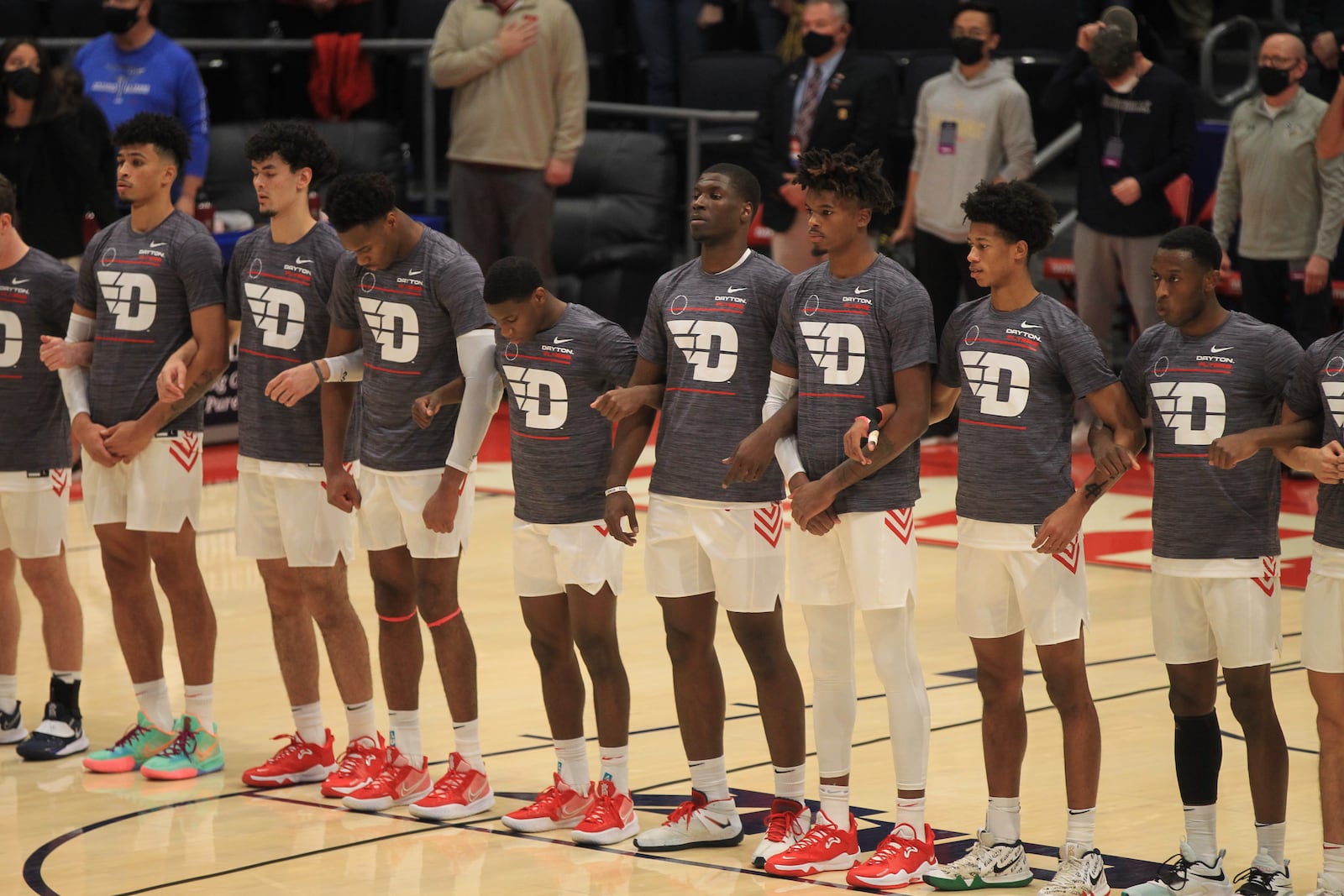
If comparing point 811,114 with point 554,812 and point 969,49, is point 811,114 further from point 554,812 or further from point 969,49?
point 554,812

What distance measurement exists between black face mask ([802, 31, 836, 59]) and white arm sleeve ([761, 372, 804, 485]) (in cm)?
678

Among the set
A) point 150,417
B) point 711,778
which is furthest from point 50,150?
point 711,778

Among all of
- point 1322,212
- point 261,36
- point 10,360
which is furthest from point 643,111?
point 10,360

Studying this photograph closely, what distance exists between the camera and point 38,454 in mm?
7301

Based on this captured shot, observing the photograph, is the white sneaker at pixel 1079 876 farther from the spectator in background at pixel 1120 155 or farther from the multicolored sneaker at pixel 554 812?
the spectator in background at pixel 1120 155

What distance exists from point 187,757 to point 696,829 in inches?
78.4

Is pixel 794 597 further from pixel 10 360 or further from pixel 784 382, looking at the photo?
pixel 10 360

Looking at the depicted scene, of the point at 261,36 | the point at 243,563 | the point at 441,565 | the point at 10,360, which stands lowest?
the point at 243,563

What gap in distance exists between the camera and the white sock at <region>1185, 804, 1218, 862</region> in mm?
5402

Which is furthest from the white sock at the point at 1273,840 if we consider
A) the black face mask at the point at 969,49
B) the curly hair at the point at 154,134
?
the black face mask at the point at 969,49

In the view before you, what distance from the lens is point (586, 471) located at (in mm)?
6090

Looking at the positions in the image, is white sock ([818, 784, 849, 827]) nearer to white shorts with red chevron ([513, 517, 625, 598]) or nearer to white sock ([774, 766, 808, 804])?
white sock ([774, 766, 808, 804])

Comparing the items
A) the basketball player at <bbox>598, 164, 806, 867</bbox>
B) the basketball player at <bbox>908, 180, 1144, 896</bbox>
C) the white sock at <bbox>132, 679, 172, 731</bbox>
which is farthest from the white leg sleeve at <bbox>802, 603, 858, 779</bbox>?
the white sock at <bbox>132, 679, 172, 731</bbox>

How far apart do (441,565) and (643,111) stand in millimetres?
8489
